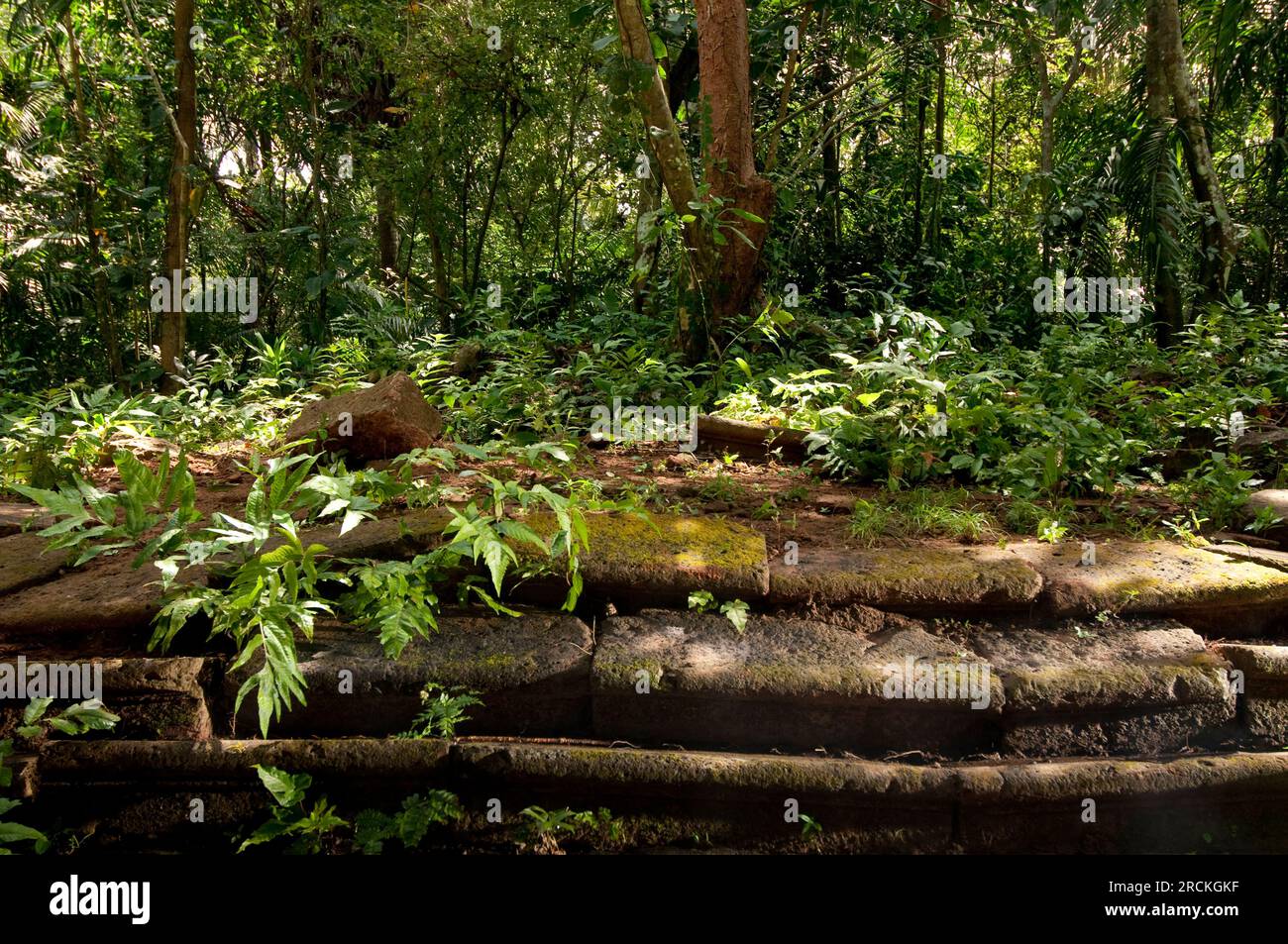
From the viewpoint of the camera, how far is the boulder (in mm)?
3953

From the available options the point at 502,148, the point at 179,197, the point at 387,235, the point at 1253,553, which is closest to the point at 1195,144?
the point at 1253,553

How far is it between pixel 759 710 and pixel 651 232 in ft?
10.4

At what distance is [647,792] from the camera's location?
8.01 feet

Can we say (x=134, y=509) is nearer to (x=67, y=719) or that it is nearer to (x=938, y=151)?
(x=67, y=719)

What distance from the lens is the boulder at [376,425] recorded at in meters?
3.95

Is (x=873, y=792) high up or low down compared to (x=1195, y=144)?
down

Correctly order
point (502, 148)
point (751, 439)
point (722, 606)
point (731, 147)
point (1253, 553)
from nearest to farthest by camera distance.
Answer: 1. point (722, 606)
2. point (1253, 553)
3. point (751, 439)
4. point (731, 147)
5. point (502, 148)

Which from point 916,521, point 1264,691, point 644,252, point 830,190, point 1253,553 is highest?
point 830,190

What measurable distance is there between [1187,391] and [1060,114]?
684 cm

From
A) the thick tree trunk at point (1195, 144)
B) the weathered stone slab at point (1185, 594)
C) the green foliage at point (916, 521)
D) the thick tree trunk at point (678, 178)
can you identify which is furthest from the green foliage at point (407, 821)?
the thick tree trunk at point (1195, 144)

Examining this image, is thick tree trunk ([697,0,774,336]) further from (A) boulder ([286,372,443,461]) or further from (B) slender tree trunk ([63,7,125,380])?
(B) slender tree trunk ([63,7,125,380])

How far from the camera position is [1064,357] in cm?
561

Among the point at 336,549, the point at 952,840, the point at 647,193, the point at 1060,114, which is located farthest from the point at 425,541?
the point at 1060,114

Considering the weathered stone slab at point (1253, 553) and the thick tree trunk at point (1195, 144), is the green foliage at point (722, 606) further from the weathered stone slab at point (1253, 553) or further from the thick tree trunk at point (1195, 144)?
the thick tree trunk at point (1195, 144)
